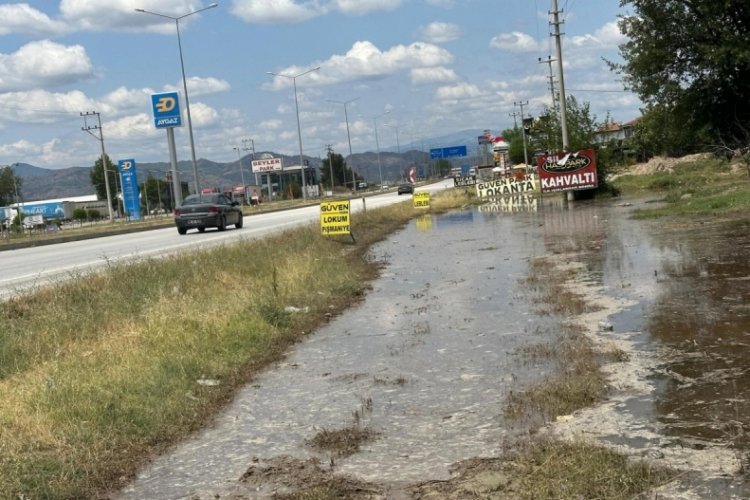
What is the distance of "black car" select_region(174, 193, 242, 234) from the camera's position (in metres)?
31.2

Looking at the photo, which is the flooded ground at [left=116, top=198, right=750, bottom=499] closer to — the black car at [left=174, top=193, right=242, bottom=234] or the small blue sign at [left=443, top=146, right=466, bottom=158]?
the black car at [left=174, top=193, right=242, bottom=234]

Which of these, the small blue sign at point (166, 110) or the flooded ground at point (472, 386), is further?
the small blue sign at point (166, 110)

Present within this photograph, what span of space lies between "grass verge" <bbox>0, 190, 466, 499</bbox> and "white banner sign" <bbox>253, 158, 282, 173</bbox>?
135 meters

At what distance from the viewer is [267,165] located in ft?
490

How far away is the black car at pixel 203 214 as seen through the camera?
102 ft

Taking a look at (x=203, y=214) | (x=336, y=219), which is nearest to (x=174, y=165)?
(x=203, y=214)

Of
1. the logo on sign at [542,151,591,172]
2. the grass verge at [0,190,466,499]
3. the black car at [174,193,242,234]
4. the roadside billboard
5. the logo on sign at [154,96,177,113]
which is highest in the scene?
the logo on sign at [154,96,177,113]

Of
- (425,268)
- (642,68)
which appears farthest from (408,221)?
(425,268)

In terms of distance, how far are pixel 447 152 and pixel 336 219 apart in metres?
99.1

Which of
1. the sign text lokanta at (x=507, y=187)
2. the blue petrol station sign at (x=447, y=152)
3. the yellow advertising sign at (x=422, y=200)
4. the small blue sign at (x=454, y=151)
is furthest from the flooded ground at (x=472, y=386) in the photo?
the small blue sign at (x=454, y=151)

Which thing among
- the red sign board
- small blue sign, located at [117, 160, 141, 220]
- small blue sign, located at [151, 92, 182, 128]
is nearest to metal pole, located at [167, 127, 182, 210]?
small blue sign, located at [151, 92, 182, 128]

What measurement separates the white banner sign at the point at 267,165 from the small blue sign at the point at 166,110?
285 ft

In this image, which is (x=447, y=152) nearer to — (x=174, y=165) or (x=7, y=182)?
(x=174, y=165)

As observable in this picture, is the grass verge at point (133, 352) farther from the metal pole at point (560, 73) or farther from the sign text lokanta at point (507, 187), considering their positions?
the sign text lokanta at point (507, 187)
